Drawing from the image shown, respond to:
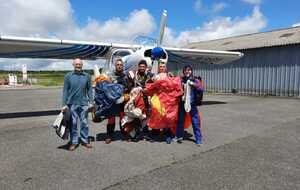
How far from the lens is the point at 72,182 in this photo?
141 inches

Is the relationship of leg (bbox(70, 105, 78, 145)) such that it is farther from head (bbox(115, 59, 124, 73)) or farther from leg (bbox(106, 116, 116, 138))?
head (bbox(115, 59, 124, 73))

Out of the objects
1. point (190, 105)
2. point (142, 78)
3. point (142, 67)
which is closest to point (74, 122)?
point (142, 78)

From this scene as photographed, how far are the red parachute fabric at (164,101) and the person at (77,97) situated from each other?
124 centimetres

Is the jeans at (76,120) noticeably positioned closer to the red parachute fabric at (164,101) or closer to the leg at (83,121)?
the leg at (83,121)

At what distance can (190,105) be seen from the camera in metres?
5.45

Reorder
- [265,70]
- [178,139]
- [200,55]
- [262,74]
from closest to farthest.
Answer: [178,139] < [200,55] < [265,70] < [262,74]

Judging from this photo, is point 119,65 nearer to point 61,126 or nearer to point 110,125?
point 110,125

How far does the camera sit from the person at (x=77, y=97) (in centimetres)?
518

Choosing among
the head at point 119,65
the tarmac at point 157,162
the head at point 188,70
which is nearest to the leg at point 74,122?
the tarmac at point 157,162

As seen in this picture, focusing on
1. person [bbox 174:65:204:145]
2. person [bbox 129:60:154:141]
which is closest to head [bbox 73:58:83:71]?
person [bbox 129:60:154:141]

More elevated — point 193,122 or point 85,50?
point 85,50

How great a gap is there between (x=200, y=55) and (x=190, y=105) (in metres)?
8.82

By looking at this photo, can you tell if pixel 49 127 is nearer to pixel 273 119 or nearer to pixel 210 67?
pixel 273 119

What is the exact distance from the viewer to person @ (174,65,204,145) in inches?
214
